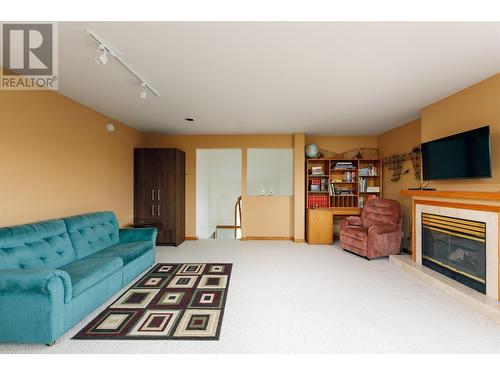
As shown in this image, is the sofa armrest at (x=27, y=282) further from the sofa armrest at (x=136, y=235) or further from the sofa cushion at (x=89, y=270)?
the sofa armrest at (x=136, y=235)

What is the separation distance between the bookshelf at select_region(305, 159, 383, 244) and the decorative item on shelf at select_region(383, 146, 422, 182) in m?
0.38

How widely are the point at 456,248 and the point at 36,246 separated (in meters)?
4.82

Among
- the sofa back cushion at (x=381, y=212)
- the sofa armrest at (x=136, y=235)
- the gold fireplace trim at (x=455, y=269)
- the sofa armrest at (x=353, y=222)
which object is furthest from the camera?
the sofa armrest at (x=353, y=222)

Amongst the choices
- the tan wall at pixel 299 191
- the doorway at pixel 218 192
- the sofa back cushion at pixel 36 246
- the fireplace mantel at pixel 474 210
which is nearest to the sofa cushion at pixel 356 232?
the fireplace mantel at pixel 474 210

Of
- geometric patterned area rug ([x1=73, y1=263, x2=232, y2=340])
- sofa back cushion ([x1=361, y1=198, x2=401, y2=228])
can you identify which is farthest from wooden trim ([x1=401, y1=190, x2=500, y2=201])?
geometric patterned area rug ([x1=73, y1=263, x2=232, y2=340])

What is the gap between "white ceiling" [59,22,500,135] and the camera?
176 cm

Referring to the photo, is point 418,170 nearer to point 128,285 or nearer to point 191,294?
point 191,294

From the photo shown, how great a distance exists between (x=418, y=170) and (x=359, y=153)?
4.74 ft

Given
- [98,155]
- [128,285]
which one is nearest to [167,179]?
[98,155]

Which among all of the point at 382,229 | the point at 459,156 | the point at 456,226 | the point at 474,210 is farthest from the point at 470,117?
the point at 382,229

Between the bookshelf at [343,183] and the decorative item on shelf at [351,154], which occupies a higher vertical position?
the decorative item on shelf at [351,154]

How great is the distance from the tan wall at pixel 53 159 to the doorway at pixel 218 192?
2.09 m

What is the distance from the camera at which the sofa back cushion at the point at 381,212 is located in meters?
4.08

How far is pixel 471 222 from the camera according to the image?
8.52 ft
